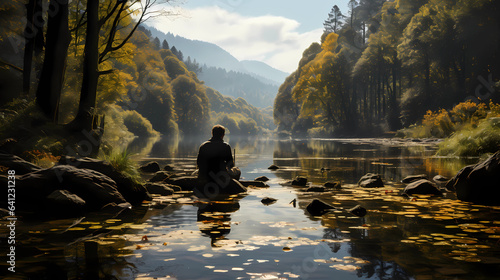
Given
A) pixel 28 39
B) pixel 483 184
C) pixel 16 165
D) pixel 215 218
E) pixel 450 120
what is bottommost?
pixel 215 218

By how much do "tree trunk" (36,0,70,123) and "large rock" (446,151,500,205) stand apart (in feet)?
45.3

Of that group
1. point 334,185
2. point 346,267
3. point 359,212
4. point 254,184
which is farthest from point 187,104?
point 346,267

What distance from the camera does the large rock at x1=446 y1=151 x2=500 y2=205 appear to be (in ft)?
33.4

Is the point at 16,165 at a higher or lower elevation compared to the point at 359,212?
higher

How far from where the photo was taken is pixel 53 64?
53.2 ft

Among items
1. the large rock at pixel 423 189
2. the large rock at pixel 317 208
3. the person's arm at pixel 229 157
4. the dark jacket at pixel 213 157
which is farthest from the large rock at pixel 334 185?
the large rock at pixel 317 208

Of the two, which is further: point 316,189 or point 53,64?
point 53,64

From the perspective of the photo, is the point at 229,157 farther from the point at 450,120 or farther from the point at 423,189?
the point at 450,120

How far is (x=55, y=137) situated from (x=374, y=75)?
6456 cm

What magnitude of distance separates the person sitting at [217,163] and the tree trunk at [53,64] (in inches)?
278

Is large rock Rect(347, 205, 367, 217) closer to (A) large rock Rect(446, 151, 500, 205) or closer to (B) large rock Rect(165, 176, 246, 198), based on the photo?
(A) large rock Rect(446, 151, 500, 205)

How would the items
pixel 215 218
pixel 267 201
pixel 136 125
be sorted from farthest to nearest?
pixel 136 125 → pixel 267 201 → pixel 215 218

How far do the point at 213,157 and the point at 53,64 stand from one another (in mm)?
7854

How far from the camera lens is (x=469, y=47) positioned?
163 feet
